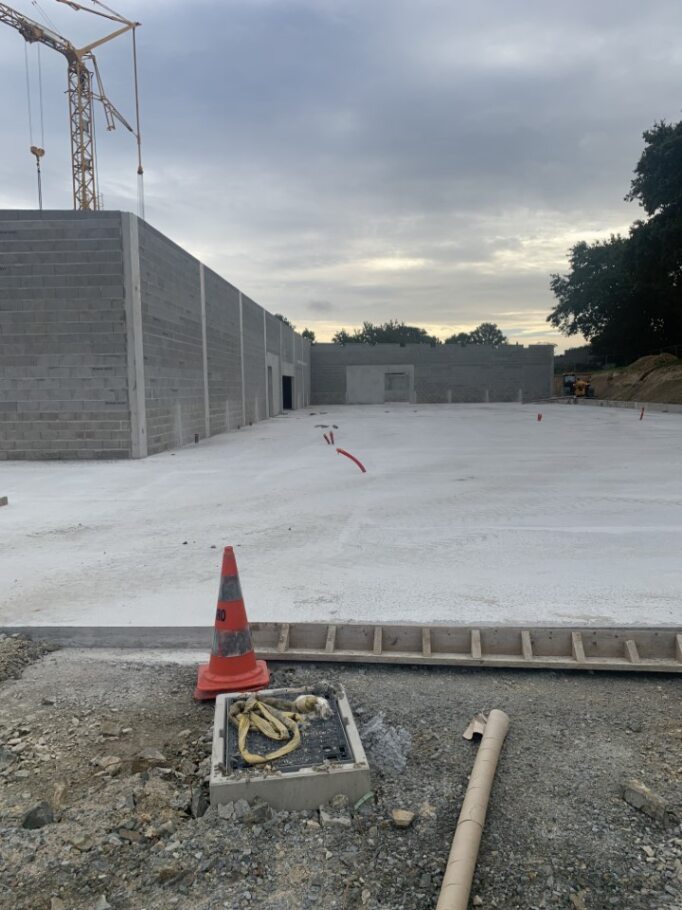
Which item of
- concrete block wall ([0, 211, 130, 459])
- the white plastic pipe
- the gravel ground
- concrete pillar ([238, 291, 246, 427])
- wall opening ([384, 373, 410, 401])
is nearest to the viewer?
the white plastic pipe

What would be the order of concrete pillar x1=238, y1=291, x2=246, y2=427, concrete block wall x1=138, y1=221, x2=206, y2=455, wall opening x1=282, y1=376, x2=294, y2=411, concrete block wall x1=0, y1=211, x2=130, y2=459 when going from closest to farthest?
concrete block wall x1=0, y1=211, x2=130, y2=459 → concrete block wall x1=138, y1=221, x2=206, y2=455 → concrete pillar x1=238, y1=291, x2=246, y2=427 → wall opening x1=282, y1=376, x2=294, y2=411

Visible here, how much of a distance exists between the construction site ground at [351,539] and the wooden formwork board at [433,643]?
171 millimetres

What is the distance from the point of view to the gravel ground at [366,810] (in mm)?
2137

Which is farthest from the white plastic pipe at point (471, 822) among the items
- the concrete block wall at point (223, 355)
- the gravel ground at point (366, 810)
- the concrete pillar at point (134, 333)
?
the concrete block wall at point (223, 355)

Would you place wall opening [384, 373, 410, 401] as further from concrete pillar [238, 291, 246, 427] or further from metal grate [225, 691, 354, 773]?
metal grate [225, 691, 354, 773]

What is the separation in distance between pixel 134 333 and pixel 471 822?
511 inches

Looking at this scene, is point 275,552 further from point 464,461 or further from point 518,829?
point 464,461

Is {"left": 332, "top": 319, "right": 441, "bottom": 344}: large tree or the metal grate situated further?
{"left": 332, "top": 319, "right": 441, "bottom": 344}: large tree

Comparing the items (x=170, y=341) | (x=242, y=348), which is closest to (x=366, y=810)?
(x=170, y=341)

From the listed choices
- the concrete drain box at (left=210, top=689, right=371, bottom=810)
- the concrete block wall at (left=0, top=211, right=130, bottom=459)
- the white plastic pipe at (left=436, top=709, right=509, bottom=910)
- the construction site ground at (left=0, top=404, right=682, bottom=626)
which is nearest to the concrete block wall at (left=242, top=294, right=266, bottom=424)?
the concrete block wall at (left=0, top=211, right=130, bottom=459)

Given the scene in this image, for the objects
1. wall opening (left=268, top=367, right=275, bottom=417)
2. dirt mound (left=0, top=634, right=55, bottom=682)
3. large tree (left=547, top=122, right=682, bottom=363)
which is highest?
large tree (left=547, top=122, right=682, bottom=363)

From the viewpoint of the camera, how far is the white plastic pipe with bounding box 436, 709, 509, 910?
6.64 ft

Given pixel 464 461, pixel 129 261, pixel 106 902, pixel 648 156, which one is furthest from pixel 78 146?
pixel 106 902

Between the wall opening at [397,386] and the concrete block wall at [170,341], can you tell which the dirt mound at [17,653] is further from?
the wall opening at [397,386]
